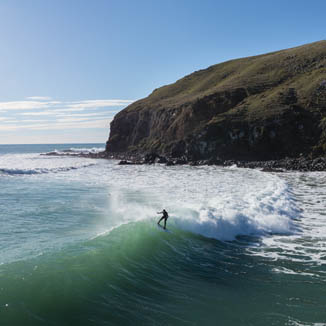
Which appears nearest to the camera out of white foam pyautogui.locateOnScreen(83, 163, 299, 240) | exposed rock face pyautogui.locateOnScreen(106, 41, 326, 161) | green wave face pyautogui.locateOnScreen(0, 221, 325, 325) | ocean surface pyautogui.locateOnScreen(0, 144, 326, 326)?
green wave face pyautogui.locateOnScreen(0, 221, 325, 325)

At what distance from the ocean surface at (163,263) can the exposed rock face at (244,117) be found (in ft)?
117

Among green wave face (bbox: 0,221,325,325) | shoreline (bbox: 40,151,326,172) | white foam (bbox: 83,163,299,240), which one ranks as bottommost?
A: green wave face (bbox: 0,221,325,325)

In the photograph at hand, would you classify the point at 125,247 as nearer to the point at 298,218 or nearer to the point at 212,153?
the point at 298,218

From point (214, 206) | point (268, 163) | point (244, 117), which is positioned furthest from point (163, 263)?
point (244, 117)

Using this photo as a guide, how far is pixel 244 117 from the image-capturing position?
59.9 metres

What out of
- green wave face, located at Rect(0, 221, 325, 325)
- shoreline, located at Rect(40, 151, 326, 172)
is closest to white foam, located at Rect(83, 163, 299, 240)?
green wave face, located at Rect(0, 221, 325, 325)

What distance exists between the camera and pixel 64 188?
96.5 ft

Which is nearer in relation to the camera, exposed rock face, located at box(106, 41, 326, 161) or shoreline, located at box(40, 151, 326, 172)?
shoreline, located at box(40, 151, 326, 172)

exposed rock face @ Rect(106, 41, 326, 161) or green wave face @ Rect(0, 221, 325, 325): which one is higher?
exposed rock face @ Rect(106, 41, 326, 161)

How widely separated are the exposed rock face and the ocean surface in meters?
35.5

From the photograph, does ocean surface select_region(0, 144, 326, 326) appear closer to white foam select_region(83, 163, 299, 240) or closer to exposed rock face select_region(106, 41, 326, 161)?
white foam select_region(83, 163, 299, 240)

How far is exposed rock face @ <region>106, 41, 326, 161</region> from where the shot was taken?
55.1 metres

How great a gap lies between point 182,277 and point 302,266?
408 centimetres

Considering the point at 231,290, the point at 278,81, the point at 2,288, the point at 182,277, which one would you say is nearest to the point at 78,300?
the point at 2,288
